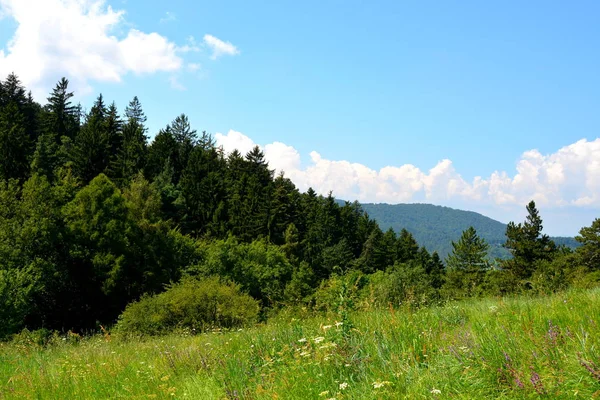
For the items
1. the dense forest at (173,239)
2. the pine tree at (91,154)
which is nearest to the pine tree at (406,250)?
the dense forest at (173,239)

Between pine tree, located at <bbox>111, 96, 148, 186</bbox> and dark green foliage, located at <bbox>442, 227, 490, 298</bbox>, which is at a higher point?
pine tree, located at <bbox>111, 96, 148, 186</bbox>

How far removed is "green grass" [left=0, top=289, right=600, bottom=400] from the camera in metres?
Result: 3.22

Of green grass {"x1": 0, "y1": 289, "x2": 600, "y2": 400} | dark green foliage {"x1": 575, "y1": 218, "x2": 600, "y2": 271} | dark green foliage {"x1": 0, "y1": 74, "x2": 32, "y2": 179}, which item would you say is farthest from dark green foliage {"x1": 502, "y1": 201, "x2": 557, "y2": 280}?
dark green foliage {"x1": 0, "y1": 74, "x2": 32, "y2": 179}

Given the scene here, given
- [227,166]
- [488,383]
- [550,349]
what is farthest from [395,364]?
[227,166]

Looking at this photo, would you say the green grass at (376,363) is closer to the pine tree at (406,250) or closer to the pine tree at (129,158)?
the pine tree at (129,158)

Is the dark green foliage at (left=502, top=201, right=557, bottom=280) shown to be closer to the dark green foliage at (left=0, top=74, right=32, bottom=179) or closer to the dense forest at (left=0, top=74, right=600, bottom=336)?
the dense forest at (left=0, top=74, right=600, bottom=336)

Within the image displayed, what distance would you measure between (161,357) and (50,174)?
58508 mm

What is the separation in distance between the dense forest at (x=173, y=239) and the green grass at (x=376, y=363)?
3.28ft

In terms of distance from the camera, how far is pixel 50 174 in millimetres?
56188

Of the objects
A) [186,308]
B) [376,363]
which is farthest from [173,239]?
[376,363]

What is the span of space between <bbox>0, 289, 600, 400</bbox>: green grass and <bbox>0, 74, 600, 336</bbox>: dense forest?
3.28ft

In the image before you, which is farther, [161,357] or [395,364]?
[161,357]

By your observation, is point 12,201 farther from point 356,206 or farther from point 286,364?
point 356,206

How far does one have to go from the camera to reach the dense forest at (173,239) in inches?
1241
